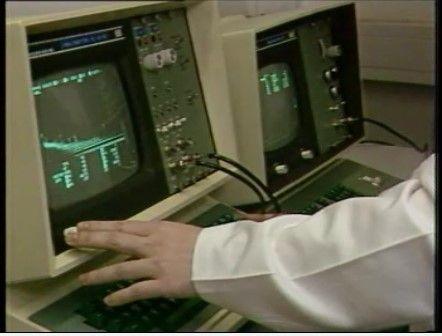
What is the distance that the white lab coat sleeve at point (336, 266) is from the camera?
875 mm

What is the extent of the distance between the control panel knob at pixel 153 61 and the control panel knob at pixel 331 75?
0.57 metres

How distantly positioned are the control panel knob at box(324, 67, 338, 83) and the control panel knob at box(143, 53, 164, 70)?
57 centimetres

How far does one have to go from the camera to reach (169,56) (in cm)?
120

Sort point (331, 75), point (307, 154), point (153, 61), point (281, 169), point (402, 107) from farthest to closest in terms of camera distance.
Answer: point (402, 107), point (331, 75), point (307, 154), point (281, 169), point (153, 61)

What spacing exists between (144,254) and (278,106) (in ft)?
1.98

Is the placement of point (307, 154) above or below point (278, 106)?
below

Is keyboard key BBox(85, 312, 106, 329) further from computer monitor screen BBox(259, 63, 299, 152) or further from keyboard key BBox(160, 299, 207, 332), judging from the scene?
computer monitor screen BBox(259, 63, 299, 152)

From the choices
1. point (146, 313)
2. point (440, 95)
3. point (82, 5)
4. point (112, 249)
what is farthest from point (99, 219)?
point (440, 95)

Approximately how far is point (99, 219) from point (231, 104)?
40 cm

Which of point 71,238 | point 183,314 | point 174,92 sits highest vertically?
point 174,92

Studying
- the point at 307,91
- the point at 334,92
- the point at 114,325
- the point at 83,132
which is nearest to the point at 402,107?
the point at 334,92

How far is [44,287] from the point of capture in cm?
105

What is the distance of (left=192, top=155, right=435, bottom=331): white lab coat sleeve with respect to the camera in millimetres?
875

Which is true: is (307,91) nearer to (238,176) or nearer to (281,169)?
(281,169)
